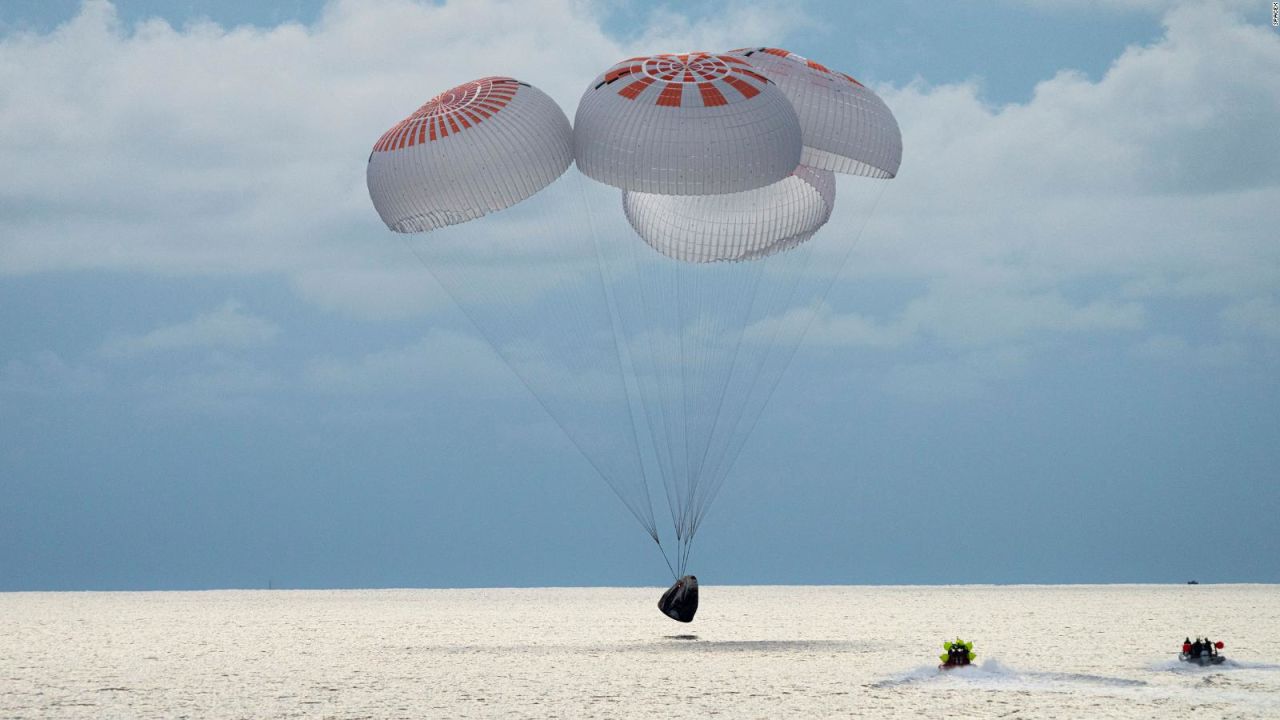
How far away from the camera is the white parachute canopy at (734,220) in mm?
22125

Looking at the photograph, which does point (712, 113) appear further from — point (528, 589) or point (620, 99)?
point (528, 589)

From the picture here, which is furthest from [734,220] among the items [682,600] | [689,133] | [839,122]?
[682,600]

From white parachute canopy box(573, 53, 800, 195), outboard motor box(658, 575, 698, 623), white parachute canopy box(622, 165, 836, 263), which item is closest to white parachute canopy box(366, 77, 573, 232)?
white parachute canopy box(573, 53, 800, 195)

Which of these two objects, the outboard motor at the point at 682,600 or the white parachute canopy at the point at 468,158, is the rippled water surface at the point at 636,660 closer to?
the outboard motor at the point at 682,600

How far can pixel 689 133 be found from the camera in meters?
18.4

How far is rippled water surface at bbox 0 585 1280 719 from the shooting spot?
1628cm

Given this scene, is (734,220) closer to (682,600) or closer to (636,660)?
(682,600)

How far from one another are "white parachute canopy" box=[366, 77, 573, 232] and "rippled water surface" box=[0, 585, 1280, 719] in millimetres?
6848

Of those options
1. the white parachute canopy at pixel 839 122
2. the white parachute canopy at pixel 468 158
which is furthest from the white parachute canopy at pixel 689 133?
the white parachute canopy at pixel 839 122

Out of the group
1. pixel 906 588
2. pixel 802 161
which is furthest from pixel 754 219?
pixel 906 588

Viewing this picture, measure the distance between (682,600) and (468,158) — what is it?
24.9ft

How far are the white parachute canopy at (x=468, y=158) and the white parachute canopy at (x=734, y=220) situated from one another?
8.95ft

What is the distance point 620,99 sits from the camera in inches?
752

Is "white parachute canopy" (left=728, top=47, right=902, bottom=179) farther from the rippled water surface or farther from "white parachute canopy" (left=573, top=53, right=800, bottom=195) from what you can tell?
the rippled water surface
